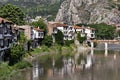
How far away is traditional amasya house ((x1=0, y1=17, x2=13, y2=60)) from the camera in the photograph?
52.9 meters

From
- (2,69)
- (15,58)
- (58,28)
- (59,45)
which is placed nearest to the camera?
(2,69)

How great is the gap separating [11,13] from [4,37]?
34.3m

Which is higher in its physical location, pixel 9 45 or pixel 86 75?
pixel 9 45

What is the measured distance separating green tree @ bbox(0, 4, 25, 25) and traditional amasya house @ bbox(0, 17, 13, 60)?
28.0 metres

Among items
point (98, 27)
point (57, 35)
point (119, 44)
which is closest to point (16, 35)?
point (57, 35)

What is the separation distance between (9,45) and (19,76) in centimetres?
1169

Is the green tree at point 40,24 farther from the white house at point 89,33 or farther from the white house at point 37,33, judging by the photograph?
the white house at point 89,33

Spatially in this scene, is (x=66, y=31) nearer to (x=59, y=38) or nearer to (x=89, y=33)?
(x=59, y=38)

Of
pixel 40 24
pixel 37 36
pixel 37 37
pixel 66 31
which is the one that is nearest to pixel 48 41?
pixel 37 37

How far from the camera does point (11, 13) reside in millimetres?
89188

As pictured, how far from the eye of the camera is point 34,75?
159 feet

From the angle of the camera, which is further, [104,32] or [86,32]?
[104,32]

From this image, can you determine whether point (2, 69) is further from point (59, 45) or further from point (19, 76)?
point (59, 45)

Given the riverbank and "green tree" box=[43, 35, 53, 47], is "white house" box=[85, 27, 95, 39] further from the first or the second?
"green tree" box=[43, 35, 53, 47]
